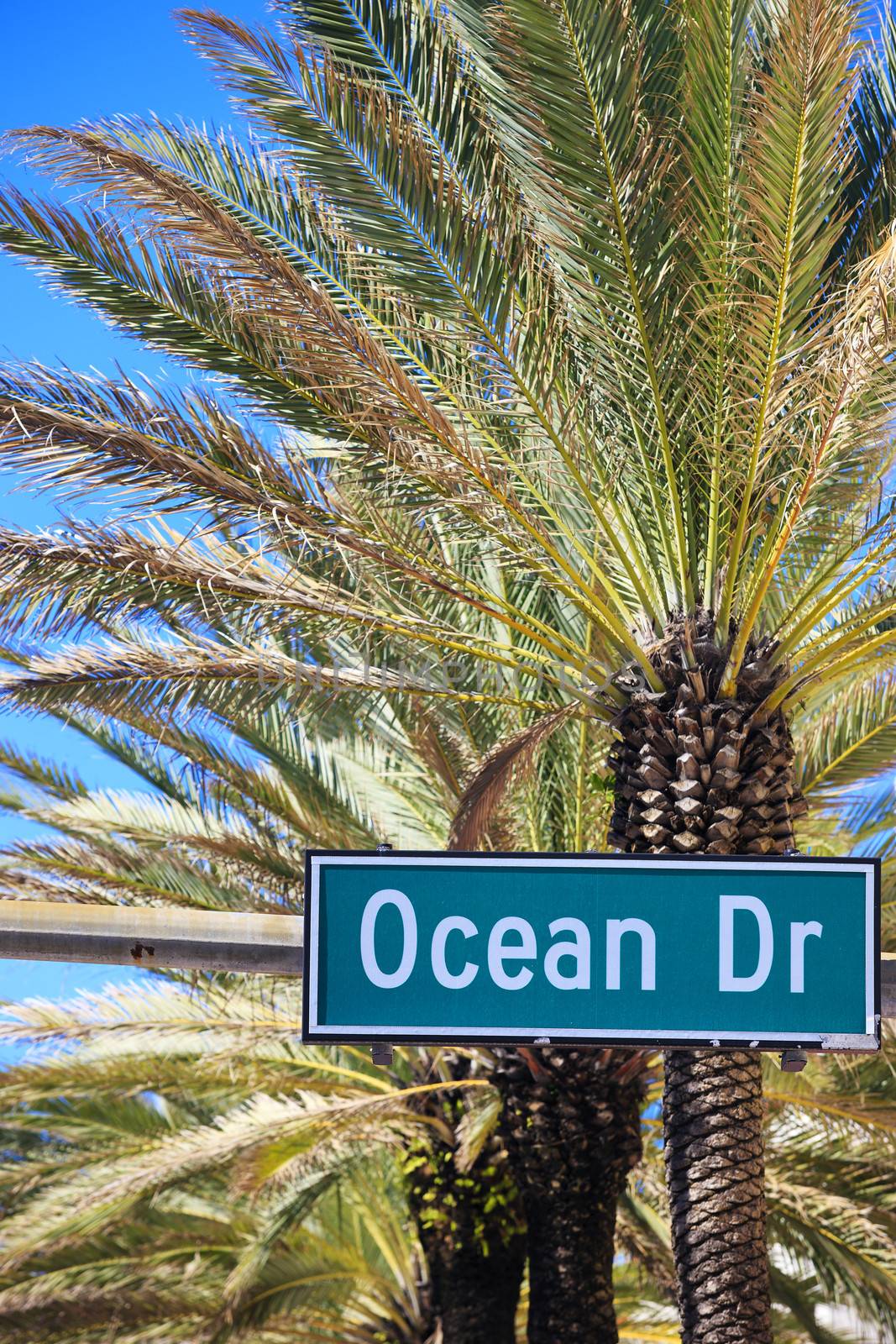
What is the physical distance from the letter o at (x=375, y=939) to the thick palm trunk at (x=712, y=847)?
2.98 meters

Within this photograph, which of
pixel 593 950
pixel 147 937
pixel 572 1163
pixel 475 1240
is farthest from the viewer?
pixel 475 1240

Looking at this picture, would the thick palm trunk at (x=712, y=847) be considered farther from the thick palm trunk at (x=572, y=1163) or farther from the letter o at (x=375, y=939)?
the letter o at (x=375, y=939)

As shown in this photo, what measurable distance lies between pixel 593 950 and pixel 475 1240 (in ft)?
26.6

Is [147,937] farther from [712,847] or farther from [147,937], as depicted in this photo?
[712,847]

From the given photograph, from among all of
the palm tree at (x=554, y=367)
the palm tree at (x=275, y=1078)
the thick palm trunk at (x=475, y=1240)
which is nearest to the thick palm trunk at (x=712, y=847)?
the palm tree at (x=554, y=367)

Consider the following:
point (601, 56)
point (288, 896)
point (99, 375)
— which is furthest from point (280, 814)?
point (601, 56)

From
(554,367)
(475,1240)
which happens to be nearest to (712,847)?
(554,367)

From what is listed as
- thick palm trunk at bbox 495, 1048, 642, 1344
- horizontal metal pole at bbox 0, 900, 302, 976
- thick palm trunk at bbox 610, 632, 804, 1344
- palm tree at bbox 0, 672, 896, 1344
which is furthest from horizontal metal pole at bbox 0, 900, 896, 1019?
thick palm trunk at bbox 495, 1048, 642, 1344

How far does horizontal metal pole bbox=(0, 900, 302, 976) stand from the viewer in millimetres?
3523

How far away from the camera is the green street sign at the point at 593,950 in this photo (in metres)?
3.24

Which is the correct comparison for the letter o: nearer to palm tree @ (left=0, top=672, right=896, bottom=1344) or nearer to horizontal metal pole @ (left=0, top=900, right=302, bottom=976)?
horizontal metal pole @ (left=0, top=900, right=302, bottom=976)

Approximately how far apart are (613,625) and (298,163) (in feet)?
7.81

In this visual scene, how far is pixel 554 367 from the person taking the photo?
6395mm

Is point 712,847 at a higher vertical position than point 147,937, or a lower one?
higher
